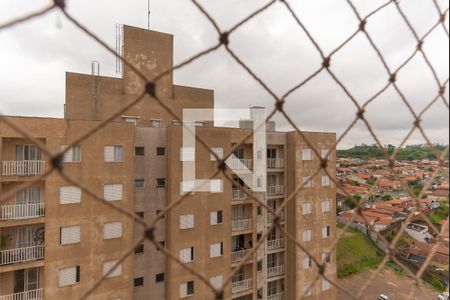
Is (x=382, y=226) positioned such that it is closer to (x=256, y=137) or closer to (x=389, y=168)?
(x=256, y=137)

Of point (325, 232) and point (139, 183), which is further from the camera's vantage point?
point (325, 232)

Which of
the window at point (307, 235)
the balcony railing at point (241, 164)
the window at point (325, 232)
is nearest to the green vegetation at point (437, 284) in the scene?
the window at point (325, 232)

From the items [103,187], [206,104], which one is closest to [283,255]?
[206,104]

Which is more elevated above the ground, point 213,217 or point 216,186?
point 216,186

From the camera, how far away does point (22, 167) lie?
182 inches

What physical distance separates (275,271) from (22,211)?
208 inches

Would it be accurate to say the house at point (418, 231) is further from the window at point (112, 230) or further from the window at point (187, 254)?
the window at point (112, 230)

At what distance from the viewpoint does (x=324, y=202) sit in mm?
7473

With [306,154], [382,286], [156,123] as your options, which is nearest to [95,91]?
[156,123]

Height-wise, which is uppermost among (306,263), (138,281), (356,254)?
(138,281)

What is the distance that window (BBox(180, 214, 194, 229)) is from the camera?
5.64 m

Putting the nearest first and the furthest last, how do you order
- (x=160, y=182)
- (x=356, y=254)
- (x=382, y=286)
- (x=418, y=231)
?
1. (x=160, y=182)
2. (x=382, y=286)
3. (x=418, y=231)
4. (x=356, y=254)

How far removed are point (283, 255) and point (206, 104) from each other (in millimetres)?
4030

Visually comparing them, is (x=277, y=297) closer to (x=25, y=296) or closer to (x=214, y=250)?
(x=214, y=250)
